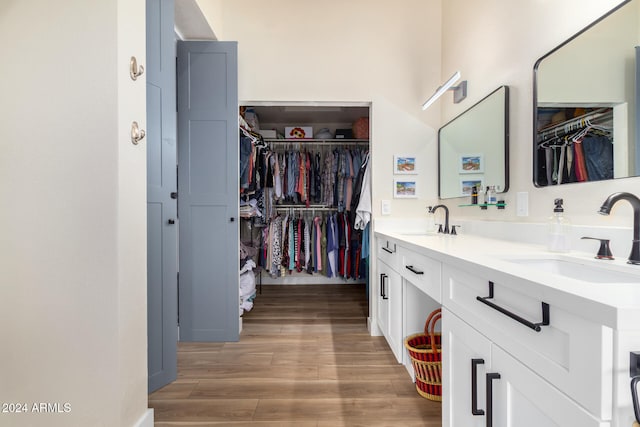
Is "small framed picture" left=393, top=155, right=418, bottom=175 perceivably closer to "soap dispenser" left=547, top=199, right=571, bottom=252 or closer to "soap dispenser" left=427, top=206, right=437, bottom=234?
"soap dispenser" left=427, top=206, right=437, bottom=234

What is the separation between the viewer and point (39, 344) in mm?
1137

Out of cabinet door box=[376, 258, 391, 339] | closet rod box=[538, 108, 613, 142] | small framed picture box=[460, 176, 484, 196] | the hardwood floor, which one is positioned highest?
closet rod box=[538, 108, 613, 142]

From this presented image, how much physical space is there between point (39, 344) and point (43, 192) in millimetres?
594

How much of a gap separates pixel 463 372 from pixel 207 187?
2.05 meters

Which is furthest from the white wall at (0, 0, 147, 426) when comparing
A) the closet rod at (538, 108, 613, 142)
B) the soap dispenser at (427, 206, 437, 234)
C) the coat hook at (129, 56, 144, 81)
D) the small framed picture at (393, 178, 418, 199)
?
the soap dispenser at (427, 206, 437, 234)

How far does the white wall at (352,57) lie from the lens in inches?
97.7

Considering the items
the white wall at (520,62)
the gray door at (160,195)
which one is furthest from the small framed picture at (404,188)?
the gray door at (160,195)

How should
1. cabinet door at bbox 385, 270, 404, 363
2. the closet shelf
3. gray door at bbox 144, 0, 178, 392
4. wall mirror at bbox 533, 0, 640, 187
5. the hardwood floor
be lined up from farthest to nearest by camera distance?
the closet shelf, cabinet door at bbox 385, 270, 404, 363, gray door at bbox 144, 0, 178, 392, the hardwood floor, wall mirror at bbox 533, 0, 640, 187

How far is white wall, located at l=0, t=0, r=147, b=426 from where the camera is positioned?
112 cm

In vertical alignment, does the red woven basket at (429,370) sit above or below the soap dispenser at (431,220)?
below

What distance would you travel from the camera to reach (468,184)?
2.05 meters

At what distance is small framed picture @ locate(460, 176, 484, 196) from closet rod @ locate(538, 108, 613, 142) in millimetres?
549

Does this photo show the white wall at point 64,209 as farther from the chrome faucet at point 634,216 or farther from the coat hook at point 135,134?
the chrome faucet at point 634,216

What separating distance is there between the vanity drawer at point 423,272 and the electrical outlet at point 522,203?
0.62 m
